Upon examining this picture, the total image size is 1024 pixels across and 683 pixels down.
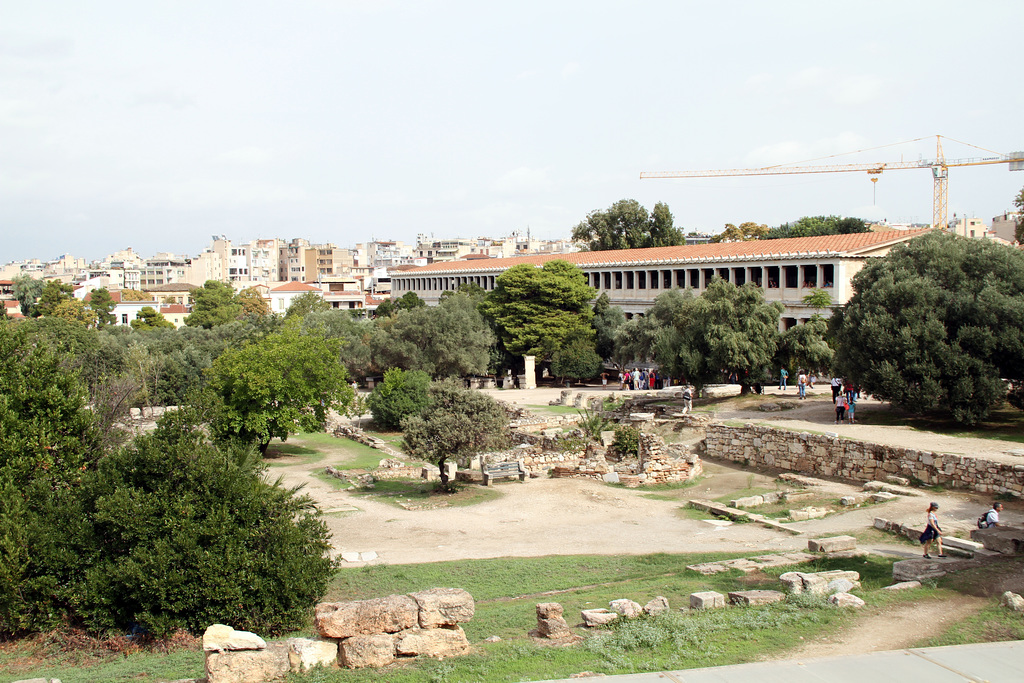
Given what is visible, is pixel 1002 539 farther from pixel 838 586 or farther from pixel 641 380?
pixel 641 380

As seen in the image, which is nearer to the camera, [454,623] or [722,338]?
[454,623]

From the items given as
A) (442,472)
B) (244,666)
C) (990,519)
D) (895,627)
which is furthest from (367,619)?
(442,472)

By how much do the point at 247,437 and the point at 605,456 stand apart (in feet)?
46.8

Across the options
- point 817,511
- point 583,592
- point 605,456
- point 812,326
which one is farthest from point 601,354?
point 583,592

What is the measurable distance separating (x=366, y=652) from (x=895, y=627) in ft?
22.0

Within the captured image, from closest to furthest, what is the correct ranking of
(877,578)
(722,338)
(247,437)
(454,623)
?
(454,623), (877,578), (247,437), (722,338)

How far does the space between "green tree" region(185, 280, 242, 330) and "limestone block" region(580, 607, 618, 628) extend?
8225 cm

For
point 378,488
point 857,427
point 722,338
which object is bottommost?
point 378,488

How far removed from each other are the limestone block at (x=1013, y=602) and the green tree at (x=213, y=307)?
278ft

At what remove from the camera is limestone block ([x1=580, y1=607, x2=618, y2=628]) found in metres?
11.0

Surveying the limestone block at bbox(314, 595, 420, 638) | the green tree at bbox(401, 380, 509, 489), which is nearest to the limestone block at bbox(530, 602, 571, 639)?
the limestone block at bbox(314, 595, 420, 638)

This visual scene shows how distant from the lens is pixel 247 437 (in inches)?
1252

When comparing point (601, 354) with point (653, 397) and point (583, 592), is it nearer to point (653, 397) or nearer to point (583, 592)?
point (653, 397)

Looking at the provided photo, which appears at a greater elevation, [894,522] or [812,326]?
[812,326]
